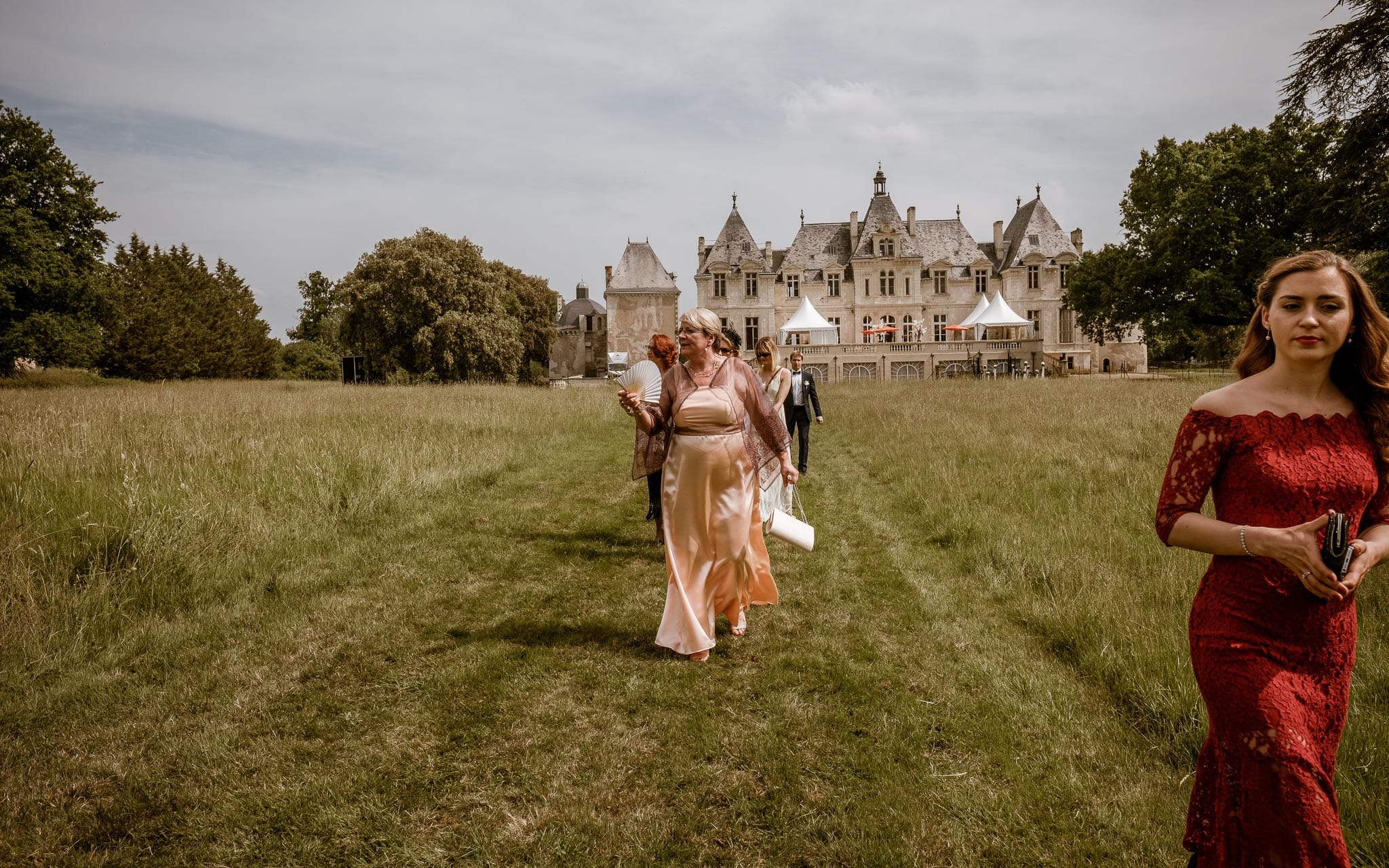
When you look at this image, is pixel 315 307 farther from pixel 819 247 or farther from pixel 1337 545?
pixel 1337 545

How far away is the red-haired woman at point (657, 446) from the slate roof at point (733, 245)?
51.0 m

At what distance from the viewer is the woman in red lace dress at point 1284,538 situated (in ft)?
5.89

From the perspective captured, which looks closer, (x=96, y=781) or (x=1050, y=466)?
(x=96, y=781)

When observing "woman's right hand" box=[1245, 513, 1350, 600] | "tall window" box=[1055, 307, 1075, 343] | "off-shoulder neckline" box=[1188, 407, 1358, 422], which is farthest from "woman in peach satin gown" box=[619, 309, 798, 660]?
"tall window" box=[1055, 307, 1075, 343]

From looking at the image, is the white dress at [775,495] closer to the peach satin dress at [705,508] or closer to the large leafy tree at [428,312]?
the peach satin dress at [705,508]

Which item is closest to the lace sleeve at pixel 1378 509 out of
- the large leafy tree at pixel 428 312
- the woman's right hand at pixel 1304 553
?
the woman's right hand at pixel 1304 553

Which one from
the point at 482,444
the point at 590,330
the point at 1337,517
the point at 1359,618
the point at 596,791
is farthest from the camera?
the point at 590,330

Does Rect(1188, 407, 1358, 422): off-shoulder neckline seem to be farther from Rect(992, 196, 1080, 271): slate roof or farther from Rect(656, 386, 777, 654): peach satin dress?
Rect(992, 196, 1080, 271): slate roof

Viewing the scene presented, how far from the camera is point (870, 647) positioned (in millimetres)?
4770

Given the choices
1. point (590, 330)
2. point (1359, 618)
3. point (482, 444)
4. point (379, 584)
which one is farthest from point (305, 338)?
point (1359, 618)

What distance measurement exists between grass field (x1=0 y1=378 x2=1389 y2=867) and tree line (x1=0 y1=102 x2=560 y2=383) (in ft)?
91.5

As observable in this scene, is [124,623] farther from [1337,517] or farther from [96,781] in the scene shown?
[1337,517]

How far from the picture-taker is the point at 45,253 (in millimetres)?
28781

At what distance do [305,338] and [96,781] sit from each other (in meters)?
77.5
